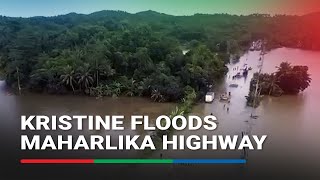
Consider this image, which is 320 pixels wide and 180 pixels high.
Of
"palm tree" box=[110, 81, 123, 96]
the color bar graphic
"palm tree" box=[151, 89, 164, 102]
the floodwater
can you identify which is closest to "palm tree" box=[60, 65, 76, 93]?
the floodwater

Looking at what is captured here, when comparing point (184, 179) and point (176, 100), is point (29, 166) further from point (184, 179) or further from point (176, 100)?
A: point (176, 100)

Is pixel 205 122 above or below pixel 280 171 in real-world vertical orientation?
above

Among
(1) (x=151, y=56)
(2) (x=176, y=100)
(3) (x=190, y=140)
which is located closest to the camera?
(3) (x=190, y=140)

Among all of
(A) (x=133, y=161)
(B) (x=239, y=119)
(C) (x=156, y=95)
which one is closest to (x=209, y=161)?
(A) (x=133, y=161)

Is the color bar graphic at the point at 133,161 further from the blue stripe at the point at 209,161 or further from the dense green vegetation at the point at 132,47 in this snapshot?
the dense green vegetation at the point at 132,47

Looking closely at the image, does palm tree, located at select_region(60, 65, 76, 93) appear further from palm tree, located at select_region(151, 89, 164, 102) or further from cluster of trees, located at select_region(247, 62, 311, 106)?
cluster of trees, located at select_region(247, 62, 311, 106)

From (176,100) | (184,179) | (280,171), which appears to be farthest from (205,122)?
(176,100)
